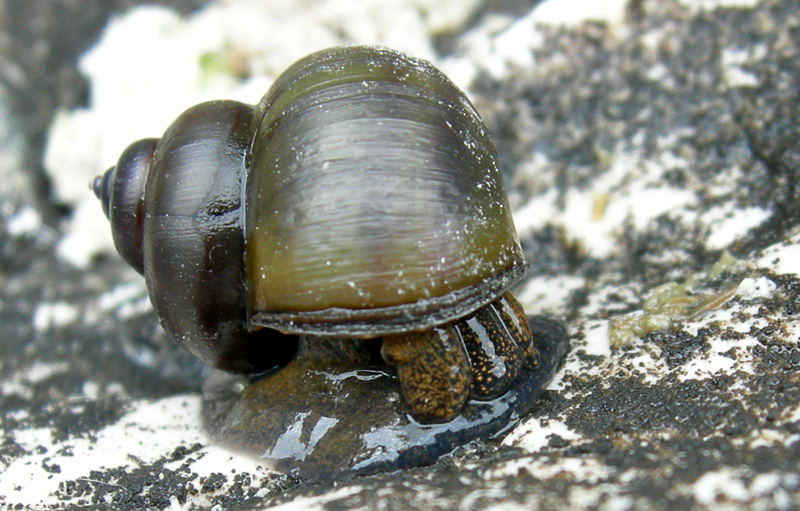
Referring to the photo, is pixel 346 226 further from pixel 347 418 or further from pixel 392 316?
pixel 347 418

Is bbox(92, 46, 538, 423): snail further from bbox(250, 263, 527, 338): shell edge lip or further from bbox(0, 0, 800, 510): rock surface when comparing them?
bbox(0, 0, 800, 510): rock surface

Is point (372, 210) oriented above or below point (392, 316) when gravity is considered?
above

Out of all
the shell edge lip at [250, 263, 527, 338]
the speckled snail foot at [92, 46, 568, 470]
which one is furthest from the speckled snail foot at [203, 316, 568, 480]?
the shell edge lip at [250, 263, 527, 338]

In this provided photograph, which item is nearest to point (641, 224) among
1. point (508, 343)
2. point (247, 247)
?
point (508, 343)

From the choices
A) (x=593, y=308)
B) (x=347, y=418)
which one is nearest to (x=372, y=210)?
(x=347, y=418)

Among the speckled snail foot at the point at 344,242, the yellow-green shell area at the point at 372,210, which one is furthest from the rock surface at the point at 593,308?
the yellow-green shell area at the point at 372,210

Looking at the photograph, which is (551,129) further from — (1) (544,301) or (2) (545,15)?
(1) (544,301)
